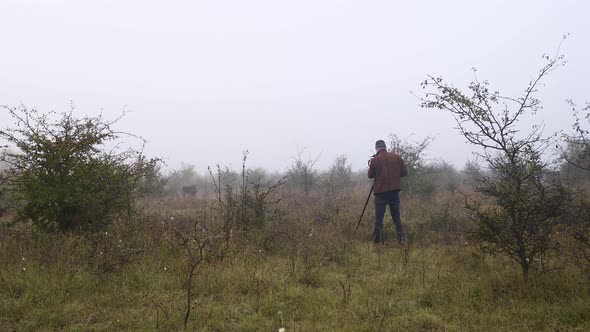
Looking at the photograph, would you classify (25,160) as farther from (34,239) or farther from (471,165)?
(471,165)

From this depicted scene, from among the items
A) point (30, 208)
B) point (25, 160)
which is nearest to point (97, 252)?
point (30, 208)

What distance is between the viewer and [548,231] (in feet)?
13.7

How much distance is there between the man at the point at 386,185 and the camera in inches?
280

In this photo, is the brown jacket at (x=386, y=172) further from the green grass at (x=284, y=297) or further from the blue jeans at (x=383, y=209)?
the green grass at (x=284, y=297)

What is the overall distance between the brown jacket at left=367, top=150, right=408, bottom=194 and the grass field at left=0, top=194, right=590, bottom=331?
144cm

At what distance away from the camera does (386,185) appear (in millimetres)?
7141

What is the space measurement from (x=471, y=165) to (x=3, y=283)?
21.0 metres

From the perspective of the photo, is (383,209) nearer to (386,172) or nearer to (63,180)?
(386,172)

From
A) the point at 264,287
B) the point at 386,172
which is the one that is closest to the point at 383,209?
the point at 386,172

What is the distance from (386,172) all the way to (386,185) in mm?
249

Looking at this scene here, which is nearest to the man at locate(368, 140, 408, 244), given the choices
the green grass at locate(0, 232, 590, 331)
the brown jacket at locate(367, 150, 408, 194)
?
the brown jacket at locate(367, 150, 408, 194)

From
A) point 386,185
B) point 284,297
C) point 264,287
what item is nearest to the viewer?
point 284,297

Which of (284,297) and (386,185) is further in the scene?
(386,185)

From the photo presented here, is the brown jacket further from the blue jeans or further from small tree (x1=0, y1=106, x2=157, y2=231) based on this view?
small tree (x1=0, y1=106, x2=157, y2=231)
